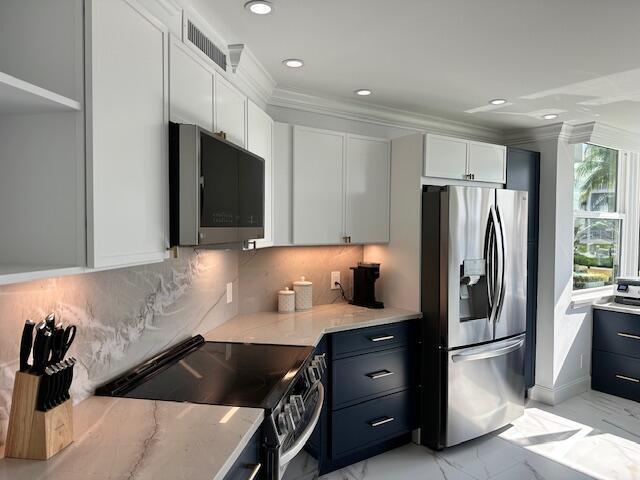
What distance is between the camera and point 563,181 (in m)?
3.83

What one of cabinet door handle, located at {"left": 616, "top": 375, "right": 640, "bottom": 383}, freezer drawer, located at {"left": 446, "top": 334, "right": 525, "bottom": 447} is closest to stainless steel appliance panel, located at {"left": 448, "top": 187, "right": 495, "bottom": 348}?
freezer drawer, located at {"left": 446, "top": 334, "right": 525, "bottom": 447}

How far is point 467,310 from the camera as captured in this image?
3.05 meters

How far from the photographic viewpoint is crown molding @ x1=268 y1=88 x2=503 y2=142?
305 centimetres

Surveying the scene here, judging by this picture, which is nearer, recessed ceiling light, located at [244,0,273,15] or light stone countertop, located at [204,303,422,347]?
recessed ceiling light, located at [244,0,273,15]

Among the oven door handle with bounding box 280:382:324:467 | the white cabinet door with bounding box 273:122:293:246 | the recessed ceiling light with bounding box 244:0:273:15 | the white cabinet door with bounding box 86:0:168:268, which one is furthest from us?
the white cabinet door with bounding box 273:122:293:246

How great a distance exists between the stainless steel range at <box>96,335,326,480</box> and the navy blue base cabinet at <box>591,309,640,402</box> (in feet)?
10.5

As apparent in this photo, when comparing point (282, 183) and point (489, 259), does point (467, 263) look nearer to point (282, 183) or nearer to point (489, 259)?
point (489, 259)

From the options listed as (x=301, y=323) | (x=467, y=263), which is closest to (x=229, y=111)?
(x=301, y=323)

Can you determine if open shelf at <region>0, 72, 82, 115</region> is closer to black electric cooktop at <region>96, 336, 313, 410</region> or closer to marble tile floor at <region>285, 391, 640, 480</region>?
black electric cooktop at <region>96, 336, 313, 410</region>

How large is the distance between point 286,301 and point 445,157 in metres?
1.49

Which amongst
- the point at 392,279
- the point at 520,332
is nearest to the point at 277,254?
the point at 392,279

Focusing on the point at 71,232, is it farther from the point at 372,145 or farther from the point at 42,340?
the point at 372,145

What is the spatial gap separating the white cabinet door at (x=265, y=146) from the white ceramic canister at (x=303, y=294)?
22.3 inches

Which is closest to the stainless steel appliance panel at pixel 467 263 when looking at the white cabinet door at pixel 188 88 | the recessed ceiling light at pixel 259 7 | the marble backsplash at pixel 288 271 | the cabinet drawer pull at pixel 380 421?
the cabinet drawer pull at pixel 380 421
